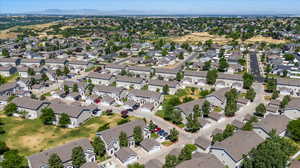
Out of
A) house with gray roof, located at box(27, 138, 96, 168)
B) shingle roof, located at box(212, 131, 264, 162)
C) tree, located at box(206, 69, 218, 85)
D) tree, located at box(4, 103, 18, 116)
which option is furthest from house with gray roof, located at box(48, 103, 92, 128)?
tree, located at box(206, 69, 218, 85)

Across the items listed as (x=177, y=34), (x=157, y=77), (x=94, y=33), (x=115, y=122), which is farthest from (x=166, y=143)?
(x=94, y=33)

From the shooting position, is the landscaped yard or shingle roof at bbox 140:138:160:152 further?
the landscaped yard

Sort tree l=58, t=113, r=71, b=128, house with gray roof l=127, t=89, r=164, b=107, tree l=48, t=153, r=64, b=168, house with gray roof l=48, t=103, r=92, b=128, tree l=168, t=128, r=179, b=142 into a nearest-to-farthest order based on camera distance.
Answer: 1. tree l=48, t=153, r=64, b=168
2. tree l=168, t=128, r=179, b=142
3. tree l=58, t=113, r=71, b=128
4. house with gray roof l=48, t=103, r=92, b=128
5. house with gray roof l=127, t=89, r=164, b=107

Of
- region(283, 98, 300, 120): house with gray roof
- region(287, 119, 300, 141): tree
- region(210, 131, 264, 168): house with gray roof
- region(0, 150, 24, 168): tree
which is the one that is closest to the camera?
region(0, 150, 24, 168): tree

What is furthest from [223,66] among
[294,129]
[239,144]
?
[239,144]

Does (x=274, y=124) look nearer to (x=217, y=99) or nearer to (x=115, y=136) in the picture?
(x=217, y=99)

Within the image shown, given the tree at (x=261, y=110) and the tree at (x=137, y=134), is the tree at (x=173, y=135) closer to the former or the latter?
the tree at (x=137, y=134)

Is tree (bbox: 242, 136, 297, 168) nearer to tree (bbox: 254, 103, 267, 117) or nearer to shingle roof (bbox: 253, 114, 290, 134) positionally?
shingle roof (bbox: 253, 114, 290, 134)

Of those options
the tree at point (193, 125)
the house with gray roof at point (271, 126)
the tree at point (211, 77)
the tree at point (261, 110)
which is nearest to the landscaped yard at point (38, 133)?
→ the tree at point (193, 125)
